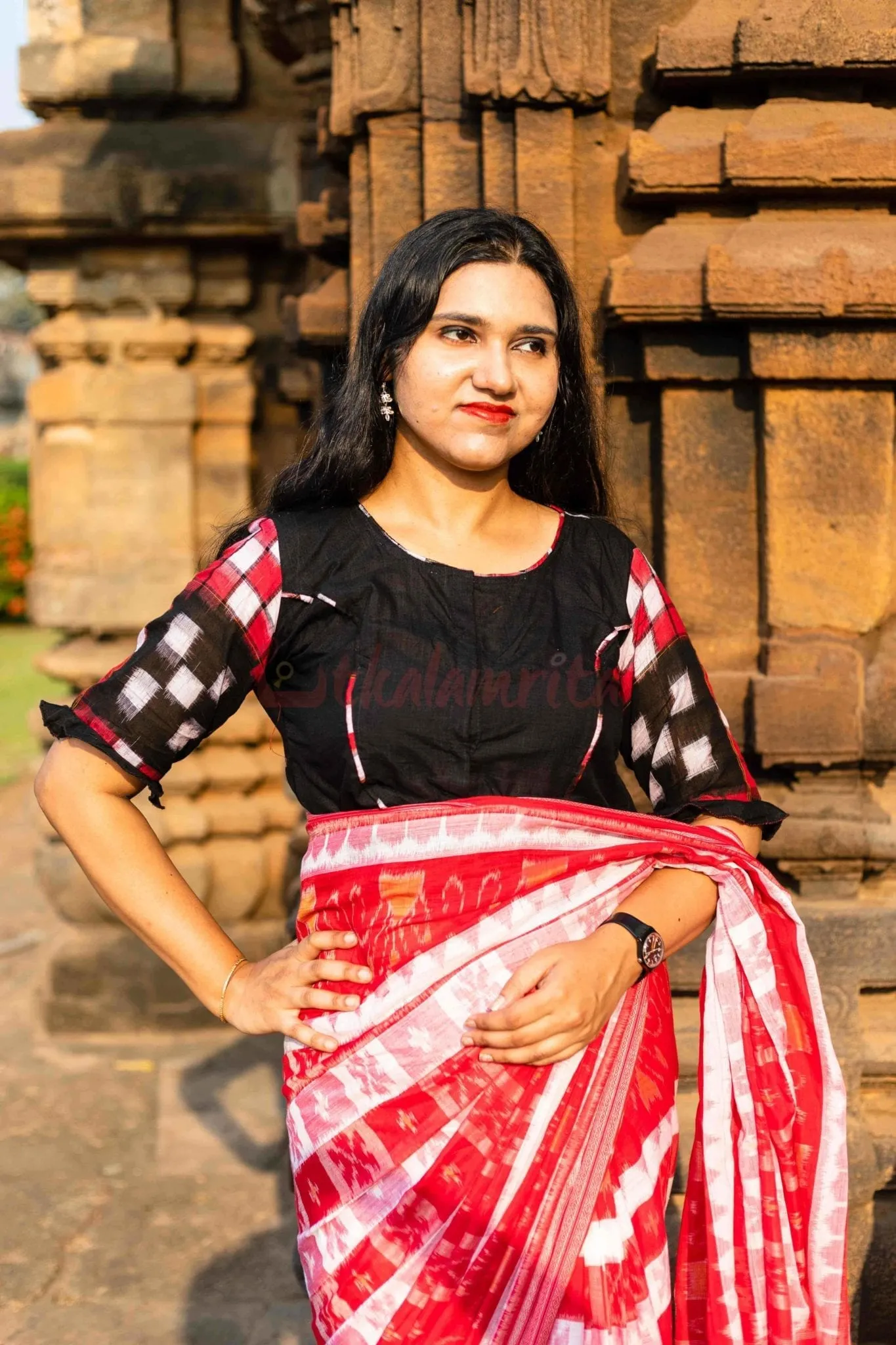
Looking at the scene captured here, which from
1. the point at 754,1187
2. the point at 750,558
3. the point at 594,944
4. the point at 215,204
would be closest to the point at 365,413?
the point at 594,944

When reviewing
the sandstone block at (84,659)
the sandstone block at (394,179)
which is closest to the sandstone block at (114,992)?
the sandstone block at (84,659)

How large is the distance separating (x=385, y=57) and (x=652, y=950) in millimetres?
1739

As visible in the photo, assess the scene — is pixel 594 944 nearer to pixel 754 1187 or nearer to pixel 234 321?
pixel 754 1187

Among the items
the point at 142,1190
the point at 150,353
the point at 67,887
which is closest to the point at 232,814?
the point at 67,887

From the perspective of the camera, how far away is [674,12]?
2.49m

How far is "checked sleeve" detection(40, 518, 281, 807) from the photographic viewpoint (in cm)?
173

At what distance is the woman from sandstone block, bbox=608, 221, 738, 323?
0.50 meters

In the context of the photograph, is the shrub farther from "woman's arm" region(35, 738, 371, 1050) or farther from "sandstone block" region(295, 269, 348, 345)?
"woman's arm" region(35, 738, 371, 1050)

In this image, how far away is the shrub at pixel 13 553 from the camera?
1617 centimetres

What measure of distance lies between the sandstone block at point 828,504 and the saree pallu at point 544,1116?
2.47 ft

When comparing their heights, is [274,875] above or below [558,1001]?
below

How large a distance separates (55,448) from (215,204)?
0.87 metres

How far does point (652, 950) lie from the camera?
1703mm

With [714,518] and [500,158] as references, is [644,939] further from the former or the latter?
[500,158]
